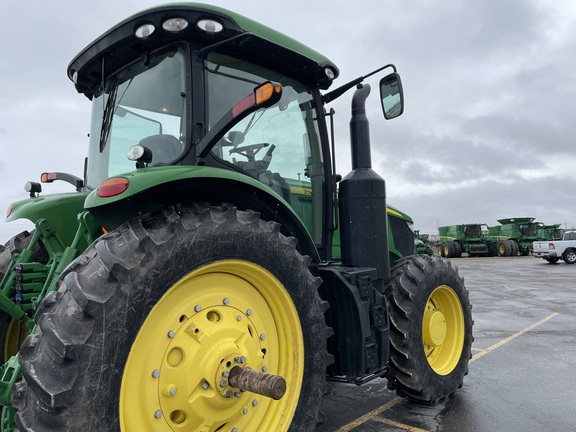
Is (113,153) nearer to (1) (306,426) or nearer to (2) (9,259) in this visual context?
(2) (9,259)

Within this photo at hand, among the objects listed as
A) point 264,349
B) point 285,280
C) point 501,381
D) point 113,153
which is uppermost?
point 113,153

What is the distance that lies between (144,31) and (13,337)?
2384 millimetres

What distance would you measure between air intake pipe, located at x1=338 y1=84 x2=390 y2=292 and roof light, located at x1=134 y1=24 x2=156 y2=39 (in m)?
1.57

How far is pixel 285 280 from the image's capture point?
8.00 ft

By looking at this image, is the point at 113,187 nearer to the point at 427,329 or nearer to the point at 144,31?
the point at 144,31

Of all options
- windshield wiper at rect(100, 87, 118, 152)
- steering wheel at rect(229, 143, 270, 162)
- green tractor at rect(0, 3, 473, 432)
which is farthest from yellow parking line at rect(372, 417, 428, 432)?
windshield wiper at rect(100, 87, 118, 152)

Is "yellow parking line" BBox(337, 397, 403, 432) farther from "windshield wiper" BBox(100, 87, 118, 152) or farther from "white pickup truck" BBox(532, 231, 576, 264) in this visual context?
"white pickup truck" BBox(532, 231, 576, 264)

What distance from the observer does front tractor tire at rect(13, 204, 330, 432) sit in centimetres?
167

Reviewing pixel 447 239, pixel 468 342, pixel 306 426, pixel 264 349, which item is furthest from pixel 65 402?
pixel 447 239

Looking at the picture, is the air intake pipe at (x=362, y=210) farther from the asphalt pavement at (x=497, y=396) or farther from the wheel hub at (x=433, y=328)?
the asphalt pavement at (x=497, y=396)

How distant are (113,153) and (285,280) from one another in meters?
1.60

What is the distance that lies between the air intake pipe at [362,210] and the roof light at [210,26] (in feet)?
4.14

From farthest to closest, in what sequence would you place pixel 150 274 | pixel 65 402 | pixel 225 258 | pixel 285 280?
pixel 285 280
pixel 225 258
pixel 150 274
pixel 65 402

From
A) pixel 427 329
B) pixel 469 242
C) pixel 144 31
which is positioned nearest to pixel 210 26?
pixel 144 31
